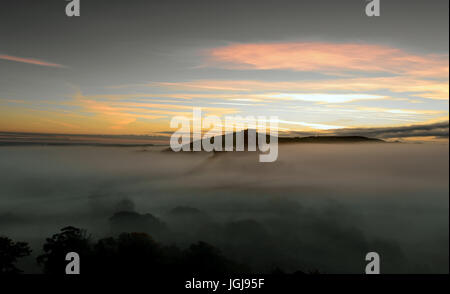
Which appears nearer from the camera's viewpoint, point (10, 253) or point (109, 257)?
point (10, 253)

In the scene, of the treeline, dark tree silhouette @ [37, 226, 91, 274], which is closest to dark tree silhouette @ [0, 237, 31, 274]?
the treeline

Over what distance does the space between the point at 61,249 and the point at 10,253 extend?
942 centimetres

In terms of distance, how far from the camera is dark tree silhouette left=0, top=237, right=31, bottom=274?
4072 centimetres

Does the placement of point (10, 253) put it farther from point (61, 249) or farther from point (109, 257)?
point (109, 257)

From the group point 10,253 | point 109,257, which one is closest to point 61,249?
point 109,257

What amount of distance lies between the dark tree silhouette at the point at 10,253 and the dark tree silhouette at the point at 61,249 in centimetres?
592

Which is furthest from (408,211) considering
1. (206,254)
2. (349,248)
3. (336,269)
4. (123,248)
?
(123,248)

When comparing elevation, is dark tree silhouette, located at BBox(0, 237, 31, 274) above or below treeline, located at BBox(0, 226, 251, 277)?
above

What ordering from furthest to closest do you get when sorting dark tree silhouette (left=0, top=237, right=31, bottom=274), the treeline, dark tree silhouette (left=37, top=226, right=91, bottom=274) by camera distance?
dark tree silhouette (left=37, top=226, right=91, bottom=274) → the treeline → dark tree silhouette (left=0, top=237, right=31, bottom=274)

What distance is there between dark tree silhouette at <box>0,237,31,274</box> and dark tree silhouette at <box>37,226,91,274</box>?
592cm

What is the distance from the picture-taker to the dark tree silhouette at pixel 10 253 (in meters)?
40.7

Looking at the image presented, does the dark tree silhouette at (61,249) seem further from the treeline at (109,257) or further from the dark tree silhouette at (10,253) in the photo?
the dark tree silhouette at (10,253)

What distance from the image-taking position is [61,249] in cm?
5141

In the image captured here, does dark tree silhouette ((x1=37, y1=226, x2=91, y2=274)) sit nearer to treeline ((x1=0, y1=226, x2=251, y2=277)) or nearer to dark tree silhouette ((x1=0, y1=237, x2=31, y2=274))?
treeline ((x1=0, y1=226, x2=251, y2=277))
